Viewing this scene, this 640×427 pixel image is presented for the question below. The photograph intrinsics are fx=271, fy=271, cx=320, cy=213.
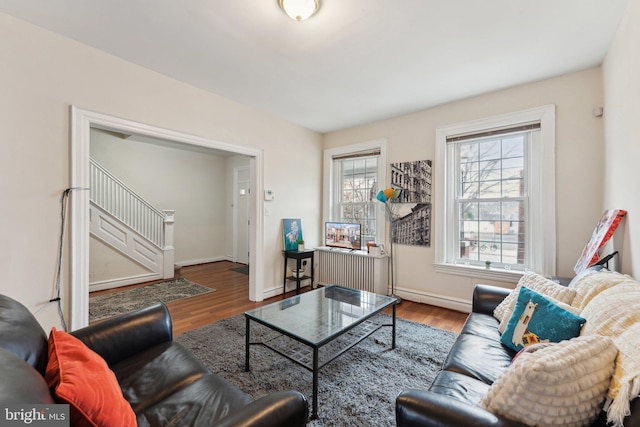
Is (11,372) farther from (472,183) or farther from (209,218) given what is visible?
(209,218)

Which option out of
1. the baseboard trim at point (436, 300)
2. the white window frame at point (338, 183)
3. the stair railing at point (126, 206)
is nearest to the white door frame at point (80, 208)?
the stair railing at point (126, 206)

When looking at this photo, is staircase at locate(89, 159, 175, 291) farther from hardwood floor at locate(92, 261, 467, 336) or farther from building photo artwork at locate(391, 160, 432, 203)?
building photo artwork at locate(391, 160, 432, 203)

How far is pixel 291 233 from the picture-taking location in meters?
4.13

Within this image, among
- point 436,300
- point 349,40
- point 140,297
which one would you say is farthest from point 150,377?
point 436,300

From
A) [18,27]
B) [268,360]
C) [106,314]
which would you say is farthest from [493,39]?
[106,314]

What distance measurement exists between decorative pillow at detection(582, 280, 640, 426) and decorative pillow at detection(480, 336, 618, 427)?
0.04 meters

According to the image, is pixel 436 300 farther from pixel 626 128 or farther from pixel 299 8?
pixel 299 8

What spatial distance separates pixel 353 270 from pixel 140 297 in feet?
10.0

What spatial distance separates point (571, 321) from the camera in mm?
1367

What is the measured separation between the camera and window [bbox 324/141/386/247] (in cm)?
408

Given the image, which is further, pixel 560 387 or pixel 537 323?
pixel 537 323

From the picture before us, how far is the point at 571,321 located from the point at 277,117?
374cm

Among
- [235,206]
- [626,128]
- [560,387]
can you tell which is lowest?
[560,387]

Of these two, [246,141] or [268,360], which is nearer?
[268,360]
